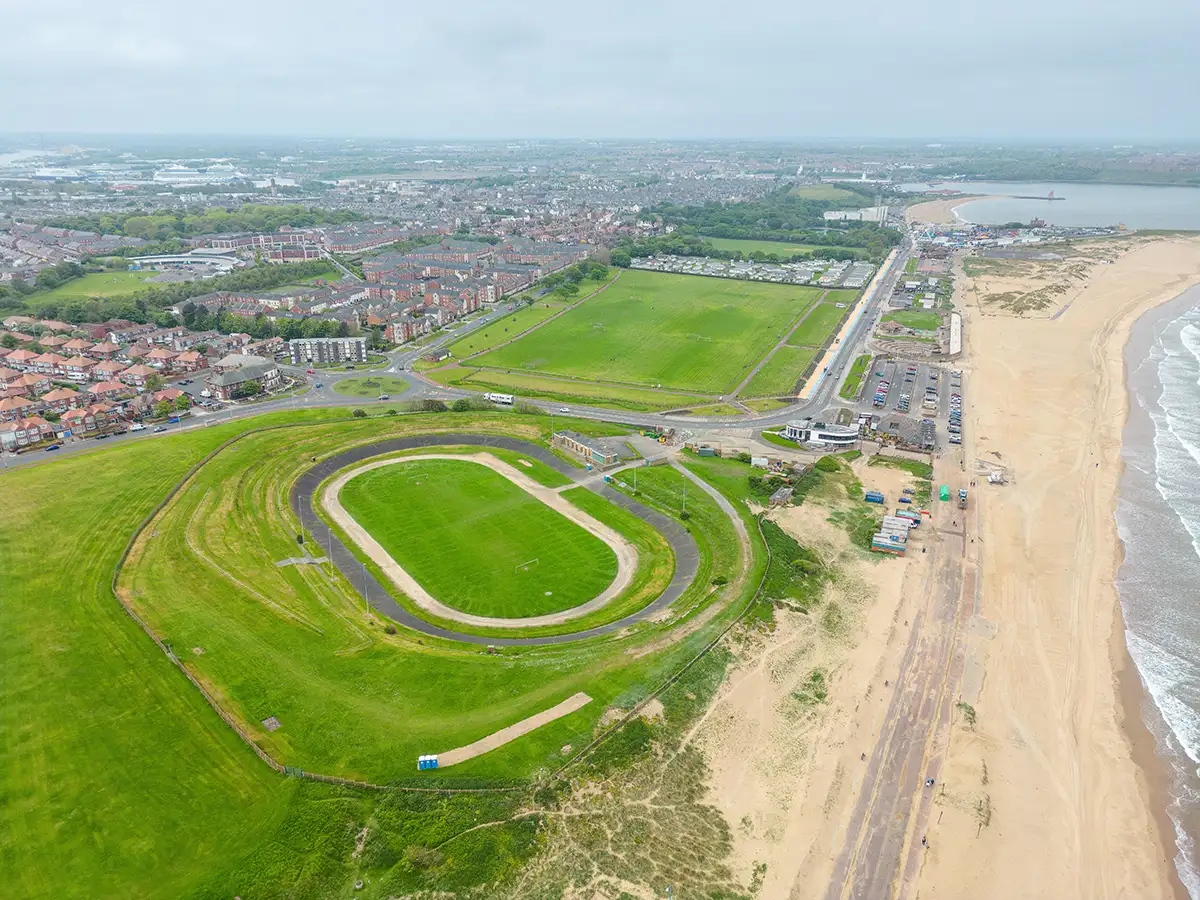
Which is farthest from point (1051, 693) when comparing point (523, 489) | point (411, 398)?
point (411, 398)

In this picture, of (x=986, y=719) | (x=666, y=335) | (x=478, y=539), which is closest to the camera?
(x=986, y=719)

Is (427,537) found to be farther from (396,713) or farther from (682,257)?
(682,257)

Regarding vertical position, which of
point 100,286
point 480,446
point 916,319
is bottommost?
point 480,446

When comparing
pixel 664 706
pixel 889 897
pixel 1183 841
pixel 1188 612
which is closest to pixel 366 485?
pixel 664 706

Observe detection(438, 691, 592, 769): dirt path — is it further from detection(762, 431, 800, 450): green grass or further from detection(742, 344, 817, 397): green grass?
detection(742, 344, 817, 397): green grass

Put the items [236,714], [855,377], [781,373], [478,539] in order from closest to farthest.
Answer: [236,714] < [478,539] < [855,377] < [781,373]

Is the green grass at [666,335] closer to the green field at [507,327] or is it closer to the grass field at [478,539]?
the green field at [507,327]

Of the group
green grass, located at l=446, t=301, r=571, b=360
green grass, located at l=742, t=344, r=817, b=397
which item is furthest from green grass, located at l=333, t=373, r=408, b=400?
green grass, located at l=742, t=344, r=817, b=397

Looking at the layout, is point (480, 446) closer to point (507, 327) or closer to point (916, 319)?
point (507, 327)

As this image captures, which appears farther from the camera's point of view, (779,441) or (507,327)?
(507,327)
